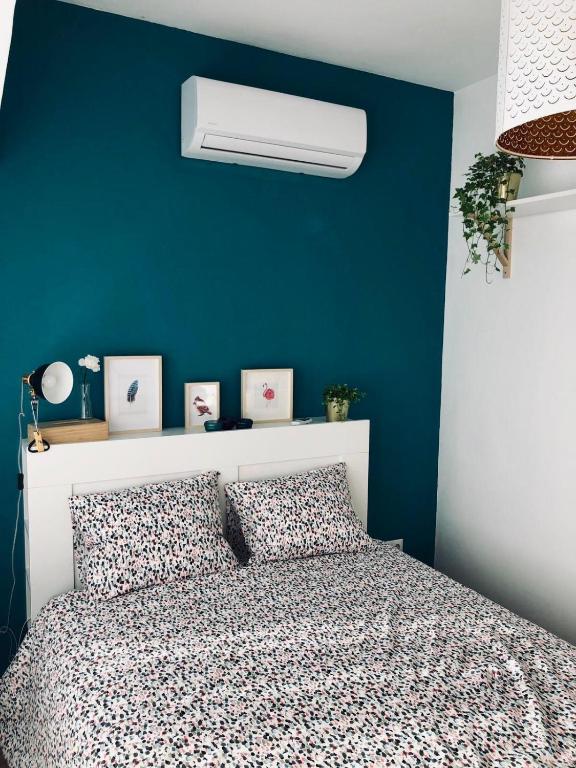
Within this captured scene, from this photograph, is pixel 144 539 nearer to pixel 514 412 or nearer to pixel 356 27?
pixel 514 412

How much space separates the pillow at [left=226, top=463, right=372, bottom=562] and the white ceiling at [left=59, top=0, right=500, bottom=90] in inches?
72.6

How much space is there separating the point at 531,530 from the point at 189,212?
2.07m

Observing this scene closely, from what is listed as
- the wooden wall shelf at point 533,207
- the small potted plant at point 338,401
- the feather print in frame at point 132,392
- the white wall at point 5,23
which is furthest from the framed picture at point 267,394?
the white wall at point 5,23

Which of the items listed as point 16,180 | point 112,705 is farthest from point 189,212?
point 112,705

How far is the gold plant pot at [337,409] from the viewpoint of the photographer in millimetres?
3014

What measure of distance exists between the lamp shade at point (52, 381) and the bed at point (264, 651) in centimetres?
21

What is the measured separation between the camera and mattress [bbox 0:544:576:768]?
5.08 ft

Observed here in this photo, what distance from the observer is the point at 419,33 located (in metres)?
2.67

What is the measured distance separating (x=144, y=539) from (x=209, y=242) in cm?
128

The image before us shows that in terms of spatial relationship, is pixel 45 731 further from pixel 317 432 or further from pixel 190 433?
pixel 317 432

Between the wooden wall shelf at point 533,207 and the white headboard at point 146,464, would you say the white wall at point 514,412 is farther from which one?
the white headboard at point 146,464

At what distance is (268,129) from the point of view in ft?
8.74

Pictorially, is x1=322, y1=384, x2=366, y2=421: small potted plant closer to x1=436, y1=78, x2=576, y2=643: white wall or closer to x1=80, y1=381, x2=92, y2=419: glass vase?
x1=436, y1=78, x2=576, y2=643: white wall

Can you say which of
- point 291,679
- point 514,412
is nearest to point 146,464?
point 291,679
